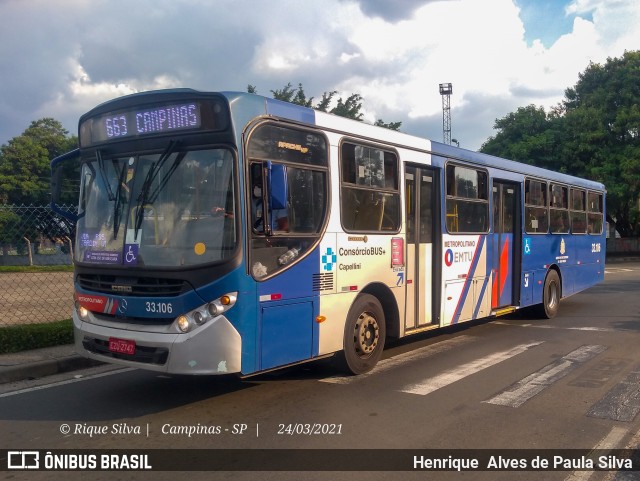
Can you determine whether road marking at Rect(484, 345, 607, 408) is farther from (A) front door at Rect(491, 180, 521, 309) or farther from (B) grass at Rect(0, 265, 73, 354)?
(B) grass at Rect(0, 265, 73, 354)

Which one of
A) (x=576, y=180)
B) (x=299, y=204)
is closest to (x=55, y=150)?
(x=576, y=180)

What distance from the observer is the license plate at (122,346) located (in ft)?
18.3

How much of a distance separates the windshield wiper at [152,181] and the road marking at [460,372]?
351cm

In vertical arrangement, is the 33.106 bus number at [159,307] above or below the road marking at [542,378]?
above

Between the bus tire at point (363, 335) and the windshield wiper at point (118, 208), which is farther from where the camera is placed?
the bus tire at point (363, 335)

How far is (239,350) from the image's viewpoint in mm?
5426

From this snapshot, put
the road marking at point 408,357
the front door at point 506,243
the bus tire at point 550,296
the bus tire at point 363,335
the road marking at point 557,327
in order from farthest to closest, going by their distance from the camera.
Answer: the bus tire at point 550,296 < the road marking at point 557,327 < the front door at point 506,243 < the road marking at point 408,357 < the bus tire at point 363,335

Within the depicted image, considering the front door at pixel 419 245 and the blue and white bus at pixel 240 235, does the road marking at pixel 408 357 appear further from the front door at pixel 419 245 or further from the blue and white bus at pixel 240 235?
the front door at pixel 419 245

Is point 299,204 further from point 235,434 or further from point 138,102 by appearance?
point 235,434

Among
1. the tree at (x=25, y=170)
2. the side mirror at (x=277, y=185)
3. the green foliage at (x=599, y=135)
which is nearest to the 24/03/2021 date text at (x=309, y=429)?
the side mirror at (x=277, y=185)

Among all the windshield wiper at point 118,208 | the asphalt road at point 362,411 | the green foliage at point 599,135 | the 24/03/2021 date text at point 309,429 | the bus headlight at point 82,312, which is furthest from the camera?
the green foliage at point 599,135

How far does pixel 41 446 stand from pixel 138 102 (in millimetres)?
3471

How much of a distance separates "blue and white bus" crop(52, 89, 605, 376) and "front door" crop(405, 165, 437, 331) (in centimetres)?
4

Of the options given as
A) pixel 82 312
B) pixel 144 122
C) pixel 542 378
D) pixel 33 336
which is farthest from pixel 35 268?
pixel 542 378
